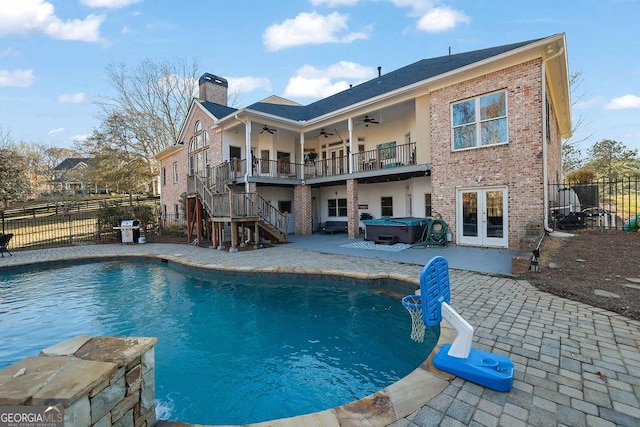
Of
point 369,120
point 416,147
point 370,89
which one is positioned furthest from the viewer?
point 370,89

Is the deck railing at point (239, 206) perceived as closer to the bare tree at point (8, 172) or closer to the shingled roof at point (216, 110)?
the shingled roof at point (216, 110)

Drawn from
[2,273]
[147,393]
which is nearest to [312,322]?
[147,393]

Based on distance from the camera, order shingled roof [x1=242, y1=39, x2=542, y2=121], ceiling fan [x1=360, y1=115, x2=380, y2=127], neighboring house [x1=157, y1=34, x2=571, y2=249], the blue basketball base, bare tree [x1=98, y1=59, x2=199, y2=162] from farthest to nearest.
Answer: bare tree [x1=98, y1=59, x2=199, y2=162], ceiling fan [x1=360, y1=115, x2=380, y2=127], shingled roof [x1=242, y1=39, x2=542, y2=121], neighboring house [x1=157, y1=34, x2=571, y2=249], the blue basketball base

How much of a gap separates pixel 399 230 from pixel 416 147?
3.28m

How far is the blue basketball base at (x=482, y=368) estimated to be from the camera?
2.30m

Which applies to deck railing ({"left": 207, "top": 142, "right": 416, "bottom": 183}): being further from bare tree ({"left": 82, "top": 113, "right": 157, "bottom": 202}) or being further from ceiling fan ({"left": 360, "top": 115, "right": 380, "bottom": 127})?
bare tree ({"left": 82, "top": 113, "right": 157, "bottom": 202})

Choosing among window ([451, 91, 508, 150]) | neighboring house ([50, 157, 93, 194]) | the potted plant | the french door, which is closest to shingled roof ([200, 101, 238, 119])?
the potted plant

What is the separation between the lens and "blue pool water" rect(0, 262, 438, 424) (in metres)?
3.14

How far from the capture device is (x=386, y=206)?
14.1 metres

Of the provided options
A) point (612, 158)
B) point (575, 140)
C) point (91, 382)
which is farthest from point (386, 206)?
point (612, 158)

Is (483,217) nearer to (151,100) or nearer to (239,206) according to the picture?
(239,206)

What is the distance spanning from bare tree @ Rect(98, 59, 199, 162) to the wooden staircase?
1521cm

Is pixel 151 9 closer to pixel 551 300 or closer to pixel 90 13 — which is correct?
pixel 90 13

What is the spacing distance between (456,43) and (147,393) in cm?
1857
